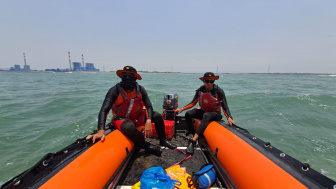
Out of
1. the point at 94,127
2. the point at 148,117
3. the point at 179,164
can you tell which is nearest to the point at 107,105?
the point at 148,117

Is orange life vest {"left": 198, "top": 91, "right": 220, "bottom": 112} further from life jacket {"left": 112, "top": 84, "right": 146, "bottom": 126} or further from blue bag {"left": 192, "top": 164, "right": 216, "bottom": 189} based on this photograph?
blue bag {"left": 192, "top": 164, "right": 216, "bottom": 189}

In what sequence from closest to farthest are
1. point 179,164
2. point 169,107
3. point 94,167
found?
point 94,167 → point 179,164 → point 169,107

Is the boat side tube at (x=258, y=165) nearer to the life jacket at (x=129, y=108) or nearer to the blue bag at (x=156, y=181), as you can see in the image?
the blue bag at (x=156, y=181)

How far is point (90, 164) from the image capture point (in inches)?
73.6

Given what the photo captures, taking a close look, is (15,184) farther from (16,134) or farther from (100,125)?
(16,134)

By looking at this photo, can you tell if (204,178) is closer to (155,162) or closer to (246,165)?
(246,165)

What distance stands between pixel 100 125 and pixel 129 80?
0.90 meters

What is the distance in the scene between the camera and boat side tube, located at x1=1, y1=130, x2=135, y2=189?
1524mm

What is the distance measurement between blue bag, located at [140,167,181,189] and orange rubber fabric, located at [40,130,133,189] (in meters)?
0.44

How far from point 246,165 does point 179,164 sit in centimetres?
119

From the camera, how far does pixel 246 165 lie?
1.95 metres

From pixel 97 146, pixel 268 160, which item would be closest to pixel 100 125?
pixel 97 146

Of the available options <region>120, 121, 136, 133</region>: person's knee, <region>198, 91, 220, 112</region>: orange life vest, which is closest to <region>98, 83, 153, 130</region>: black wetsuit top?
<region>120, 121, 136, 133</region>: person's knee

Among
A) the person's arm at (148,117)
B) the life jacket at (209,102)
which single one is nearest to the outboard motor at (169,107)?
the life jacket at (209,102)
